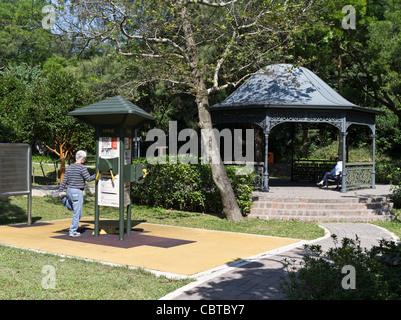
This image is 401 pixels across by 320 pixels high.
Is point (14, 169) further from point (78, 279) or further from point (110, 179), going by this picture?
point (78, 279)

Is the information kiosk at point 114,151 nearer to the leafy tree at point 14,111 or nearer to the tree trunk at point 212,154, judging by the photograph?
the tree trunk at point 212,154

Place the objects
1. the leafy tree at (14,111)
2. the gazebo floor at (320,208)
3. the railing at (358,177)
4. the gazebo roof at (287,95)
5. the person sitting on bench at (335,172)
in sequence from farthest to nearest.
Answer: the leafy tree at (14,111)
the person sitting on bench at (335,172)
the railing at (358,177)
the gazebo roof at (287,95)
the gazebo floor at (320,208)

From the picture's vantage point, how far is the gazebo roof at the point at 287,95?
16.0 m

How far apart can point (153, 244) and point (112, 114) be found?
9.56ft

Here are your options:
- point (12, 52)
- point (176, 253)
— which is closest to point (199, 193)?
point (176, 253)

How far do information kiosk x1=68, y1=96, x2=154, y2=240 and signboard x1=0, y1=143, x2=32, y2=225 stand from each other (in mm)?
2567

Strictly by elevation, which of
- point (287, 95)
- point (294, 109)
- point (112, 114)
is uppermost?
point (287, 95)

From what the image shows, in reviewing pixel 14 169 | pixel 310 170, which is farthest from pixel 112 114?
pixel 310 170

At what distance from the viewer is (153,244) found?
933 cm

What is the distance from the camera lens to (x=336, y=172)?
17375 mm

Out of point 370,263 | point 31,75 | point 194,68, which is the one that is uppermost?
point 31,75

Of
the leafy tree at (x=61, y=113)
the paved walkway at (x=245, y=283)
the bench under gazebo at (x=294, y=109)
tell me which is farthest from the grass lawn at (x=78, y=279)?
the leafy tree at (x=61, y=113)

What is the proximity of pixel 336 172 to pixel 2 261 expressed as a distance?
43.5 ft
